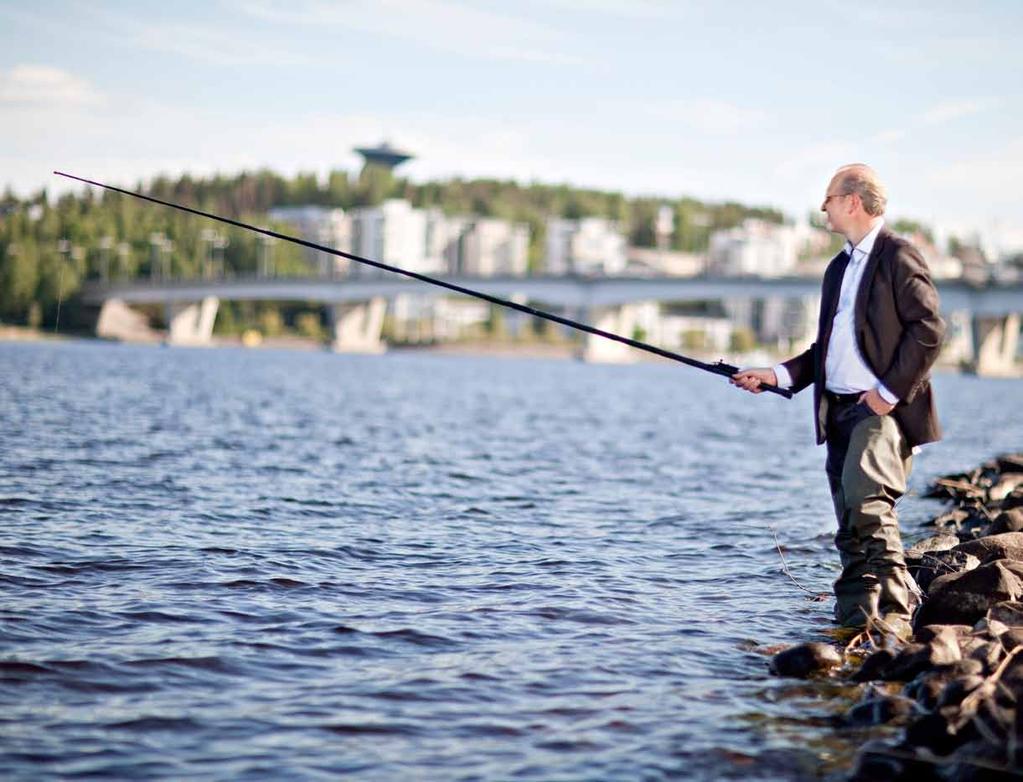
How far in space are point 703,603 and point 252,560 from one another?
3.42 m

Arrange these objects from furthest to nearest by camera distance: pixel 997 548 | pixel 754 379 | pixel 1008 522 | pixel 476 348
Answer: pixel 476 348
pixel 1008 522
pixel 997 548
pixel 754 379

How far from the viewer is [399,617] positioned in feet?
27.5

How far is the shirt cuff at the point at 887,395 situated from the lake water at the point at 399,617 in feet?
5.04

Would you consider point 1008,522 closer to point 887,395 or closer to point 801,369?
point 801,369

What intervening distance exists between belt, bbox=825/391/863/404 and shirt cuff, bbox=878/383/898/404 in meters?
0.18

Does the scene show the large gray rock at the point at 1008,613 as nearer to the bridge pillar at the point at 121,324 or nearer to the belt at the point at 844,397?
the belt at the point at 844,397

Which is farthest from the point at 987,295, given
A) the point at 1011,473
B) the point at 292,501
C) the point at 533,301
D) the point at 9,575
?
the point at 9,575

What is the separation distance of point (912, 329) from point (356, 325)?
110809 millimetres

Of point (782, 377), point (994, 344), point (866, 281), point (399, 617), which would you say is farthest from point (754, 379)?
point (994, 344)

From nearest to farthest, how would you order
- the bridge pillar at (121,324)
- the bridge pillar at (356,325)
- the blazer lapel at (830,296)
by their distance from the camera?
the blazer lapel at (830,296) → the bridge pillar at (356,325) → the bridge pillar at (121,324)

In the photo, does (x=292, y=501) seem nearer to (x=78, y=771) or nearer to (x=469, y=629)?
(x=469, y=629)

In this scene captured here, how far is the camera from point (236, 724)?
599 cm

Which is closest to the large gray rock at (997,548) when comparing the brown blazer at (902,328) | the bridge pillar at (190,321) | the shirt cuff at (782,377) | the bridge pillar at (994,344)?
the brown blazer at (902,328)

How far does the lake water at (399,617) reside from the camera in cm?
582
